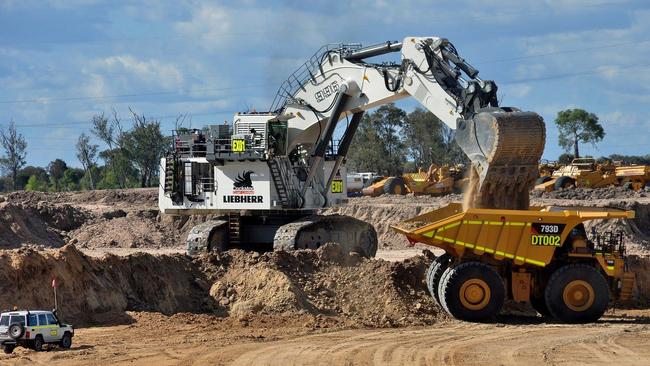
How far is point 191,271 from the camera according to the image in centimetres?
2628

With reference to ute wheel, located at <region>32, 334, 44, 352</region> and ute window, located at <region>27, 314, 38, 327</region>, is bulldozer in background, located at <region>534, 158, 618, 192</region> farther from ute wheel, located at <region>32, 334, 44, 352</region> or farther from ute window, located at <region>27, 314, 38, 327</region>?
ute window, located at <region>27, 314, 38, 327</region>

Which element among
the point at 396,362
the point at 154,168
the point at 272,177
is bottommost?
the point at 396,362

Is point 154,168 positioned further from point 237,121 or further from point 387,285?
point 387,285

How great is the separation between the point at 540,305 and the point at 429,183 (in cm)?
3671

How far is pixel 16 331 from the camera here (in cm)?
1909

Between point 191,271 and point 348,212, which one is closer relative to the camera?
point 191,271

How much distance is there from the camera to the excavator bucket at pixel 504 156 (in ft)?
77.8

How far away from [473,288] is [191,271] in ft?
22.5

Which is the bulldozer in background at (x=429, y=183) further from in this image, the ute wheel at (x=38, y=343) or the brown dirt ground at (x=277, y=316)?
the ute wheel at (x=38, y=343)

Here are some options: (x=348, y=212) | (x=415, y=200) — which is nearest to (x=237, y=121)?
(x=348, y=212)

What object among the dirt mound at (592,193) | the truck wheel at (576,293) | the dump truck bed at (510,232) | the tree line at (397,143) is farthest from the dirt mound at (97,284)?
the tree line at (397,143)

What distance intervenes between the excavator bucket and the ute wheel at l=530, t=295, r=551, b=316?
196 centimetres

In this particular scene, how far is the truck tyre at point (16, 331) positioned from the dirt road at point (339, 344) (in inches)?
13.3

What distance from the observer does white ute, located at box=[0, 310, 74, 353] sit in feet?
62.7
